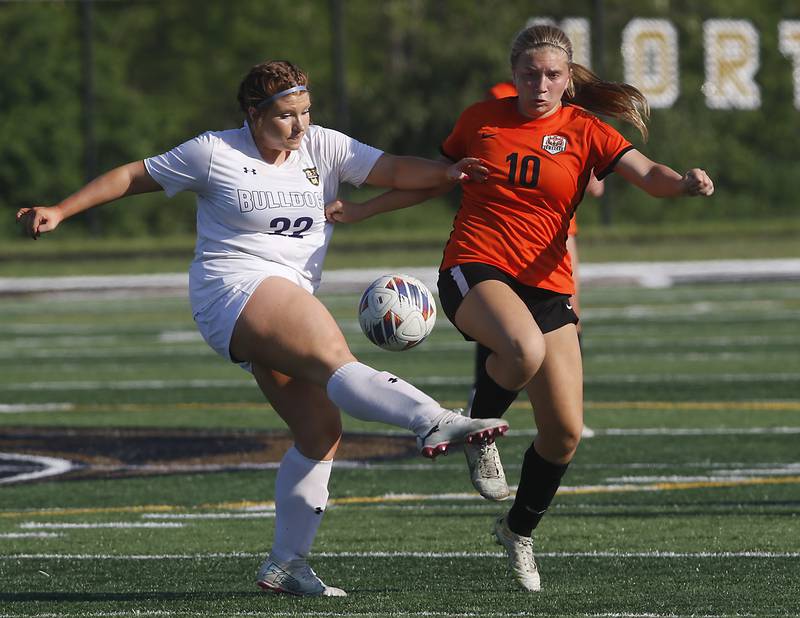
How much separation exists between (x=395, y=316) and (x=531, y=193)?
758 millimetres

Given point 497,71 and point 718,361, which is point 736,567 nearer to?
point 718,361

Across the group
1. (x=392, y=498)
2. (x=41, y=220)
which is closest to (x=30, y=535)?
(x=392, y=498)

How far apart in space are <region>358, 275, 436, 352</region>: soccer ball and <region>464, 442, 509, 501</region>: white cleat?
0.47 meters

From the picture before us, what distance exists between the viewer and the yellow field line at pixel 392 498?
8.88m

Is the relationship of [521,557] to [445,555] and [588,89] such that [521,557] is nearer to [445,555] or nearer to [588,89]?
[445,555]

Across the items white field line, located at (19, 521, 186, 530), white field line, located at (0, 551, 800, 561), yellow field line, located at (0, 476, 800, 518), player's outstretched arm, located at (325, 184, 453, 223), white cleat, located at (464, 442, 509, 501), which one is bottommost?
yellow field line, located at (0, 476, 800, 518)

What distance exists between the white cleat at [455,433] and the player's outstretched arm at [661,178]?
4.34 feet

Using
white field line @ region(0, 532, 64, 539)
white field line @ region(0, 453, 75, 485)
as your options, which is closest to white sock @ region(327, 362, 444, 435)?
white field line @ region(0, 532, 64, 539)

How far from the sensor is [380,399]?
18.8ft

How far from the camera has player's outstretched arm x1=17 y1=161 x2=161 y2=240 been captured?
616 centimetres

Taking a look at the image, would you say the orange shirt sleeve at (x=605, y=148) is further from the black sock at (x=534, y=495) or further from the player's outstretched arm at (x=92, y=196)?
the player's outstretched arm at (x=92, y=196)

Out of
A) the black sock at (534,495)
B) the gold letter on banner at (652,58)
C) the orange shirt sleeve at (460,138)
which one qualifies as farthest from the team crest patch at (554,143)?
the gold letter on banner at (652,58)

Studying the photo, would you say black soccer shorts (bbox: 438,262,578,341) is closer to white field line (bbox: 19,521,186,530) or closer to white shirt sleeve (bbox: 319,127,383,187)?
white shirt sleeve (bbox: 319,127,383,187)

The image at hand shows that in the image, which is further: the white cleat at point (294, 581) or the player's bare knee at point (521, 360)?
the white cleat at point (294, 581)
